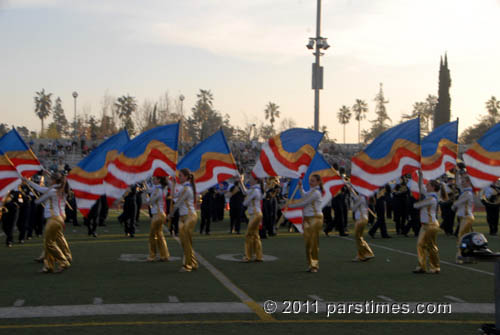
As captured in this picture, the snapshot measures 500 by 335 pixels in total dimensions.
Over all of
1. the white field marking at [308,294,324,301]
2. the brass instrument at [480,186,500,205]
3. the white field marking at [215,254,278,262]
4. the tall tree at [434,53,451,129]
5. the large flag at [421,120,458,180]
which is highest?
the tall tree at [434,53,451,129]

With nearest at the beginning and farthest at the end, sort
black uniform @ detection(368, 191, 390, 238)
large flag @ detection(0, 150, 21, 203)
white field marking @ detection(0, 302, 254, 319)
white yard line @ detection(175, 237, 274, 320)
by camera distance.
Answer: white field marking @ detection(0, 302, 254, 319) < white yard line @ detection(175, 237, 274, 320) < large flag @ detection(0, 150, 21, 203) < black uniform @ detection(368, 191, 390, 238)

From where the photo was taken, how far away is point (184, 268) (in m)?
12.1

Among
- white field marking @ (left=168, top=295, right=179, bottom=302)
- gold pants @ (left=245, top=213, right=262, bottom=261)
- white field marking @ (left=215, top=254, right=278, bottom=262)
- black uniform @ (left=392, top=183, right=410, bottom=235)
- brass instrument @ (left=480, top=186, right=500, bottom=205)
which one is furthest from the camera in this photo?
brass instrument @ (left=480, top=186, right=500, bottom=205)

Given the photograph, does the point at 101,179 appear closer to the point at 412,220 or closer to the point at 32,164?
the point at 32,164

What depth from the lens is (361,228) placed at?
13.9 m

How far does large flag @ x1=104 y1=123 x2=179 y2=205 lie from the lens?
13.8 m

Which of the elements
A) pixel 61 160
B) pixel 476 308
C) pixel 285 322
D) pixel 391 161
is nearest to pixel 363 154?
pixel 391 161

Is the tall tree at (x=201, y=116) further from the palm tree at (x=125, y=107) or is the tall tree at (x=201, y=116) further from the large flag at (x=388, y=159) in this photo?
the large flag at (x=388, y=159)

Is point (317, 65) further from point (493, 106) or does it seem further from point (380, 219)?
point (493, 106)

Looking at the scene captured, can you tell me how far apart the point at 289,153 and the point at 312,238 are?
2450 millimetres

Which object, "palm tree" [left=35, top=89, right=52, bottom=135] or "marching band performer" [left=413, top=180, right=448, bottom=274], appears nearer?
"marching band performer" [left=413, top=180, right=448, bottom=274]

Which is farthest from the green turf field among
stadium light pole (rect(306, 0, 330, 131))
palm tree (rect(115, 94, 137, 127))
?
palm tree (rect(115, 94, 137, 127))

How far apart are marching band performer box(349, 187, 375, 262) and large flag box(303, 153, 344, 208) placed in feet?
2.04

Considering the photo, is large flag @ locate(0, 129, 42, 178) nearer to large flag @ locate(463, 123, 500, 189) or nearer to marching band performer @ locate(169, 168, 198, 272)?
marching band performer @ locate(169, 168, 198, 272)
